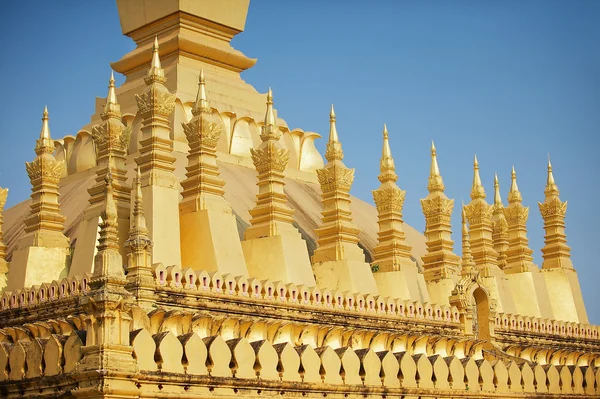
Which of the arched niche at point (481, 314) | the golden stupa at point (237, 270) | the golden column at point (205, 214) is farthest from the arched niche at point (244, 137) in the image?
A: the arched niche at point (481, 314)

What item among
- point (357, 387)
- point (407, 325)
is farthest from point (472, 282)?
point (357, 387)

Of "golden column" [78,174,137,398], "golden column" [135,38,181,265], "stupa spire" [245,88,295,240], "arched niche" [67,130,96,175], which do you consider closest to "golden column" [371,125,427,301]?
"stupa spire" [245,88,295,240]

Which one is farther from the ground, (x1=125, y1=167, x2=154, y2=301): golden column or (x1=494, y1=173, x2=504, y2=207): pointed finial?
(x1=494, y1=173, x2=504, y2=207): pointed finial

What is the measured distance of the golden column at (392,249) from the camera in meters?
23.7

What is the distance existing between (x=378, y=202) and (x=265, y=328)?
24.5 ft

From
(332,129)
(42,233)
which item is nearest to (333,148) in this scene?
(332,129)

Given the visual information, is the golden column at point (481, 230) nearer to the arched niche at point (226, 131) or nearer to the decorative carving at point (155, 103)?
the arched niche at point (226, 131)

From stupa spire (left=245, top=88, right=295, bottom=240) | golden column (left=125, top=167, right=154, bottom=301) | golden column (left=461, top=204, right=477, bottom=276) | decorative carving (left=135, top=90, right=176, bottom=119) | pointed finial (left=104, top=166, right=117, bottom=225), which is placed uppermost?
decorative carving (left=135, top=90, right=176, bottom=119)

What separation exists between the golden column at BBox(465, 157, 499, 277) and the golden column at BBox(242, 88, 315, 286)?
6898 mm

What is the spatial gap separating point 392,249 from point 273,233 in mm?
3933

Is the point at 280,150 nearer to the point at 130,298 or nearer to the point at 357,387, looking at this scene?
the point at 357,387

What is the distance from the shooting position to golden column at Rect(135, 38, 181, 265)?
1897cm

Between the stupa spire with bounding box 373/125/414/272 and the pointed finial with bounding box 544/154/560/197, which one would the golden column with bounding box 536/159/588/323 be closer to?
the pointed finial with bounding box 544/154/560/197

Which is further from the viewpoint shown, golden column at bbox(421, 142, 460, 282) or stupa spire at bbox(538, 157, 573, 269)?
stupa spire at bbox(538, 157, 573, 269)
